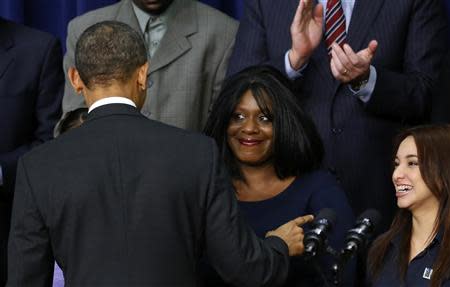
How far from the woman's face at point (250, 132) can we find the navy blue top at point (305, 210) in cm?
14

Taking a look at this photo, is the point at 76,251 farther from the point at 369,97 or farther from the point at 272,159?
the point at 369,97

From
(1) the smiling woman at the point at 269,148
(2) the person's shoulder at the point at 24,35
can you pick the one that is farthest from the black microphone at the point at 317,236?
(2) the person's shoulder at the point at 24,35

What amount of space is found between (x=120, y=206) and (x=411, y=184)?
3.60 ft

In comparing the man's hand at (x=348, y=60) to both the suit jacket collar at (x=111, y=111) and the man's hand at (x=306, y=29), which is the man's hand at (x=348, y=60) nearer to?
the man's hand at (x=306, y=29)

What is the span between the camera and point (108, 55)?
2557 mm

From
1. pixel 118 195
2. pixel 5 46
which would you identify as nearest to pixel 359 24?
pixel 5 46

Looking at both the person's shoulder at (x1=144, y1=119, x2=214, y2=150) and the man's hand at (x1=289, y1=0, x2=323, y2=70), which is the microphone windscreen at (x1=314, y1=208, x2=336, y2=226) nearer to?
the person's shoulder at (x1=144, y1=119, x2=214, y2=150)

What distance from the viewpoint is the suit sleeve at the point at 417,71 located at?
3.60 metres

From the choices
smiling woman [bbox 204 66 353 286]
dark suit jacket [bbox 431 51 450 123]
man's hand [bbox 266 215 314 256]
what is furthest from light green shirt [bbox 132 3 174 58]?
man's hand [bbox 266 215 314 256]

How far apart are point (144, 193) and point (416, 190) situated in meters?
1.07

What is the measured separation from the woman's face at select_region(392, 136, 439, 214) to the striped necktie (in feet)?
1.81

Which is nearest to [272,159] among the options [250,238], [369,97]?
[369,97]

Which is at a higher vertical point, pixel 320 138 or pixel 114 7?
pixel 114 7

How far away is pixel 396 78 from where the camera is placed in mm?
3584
